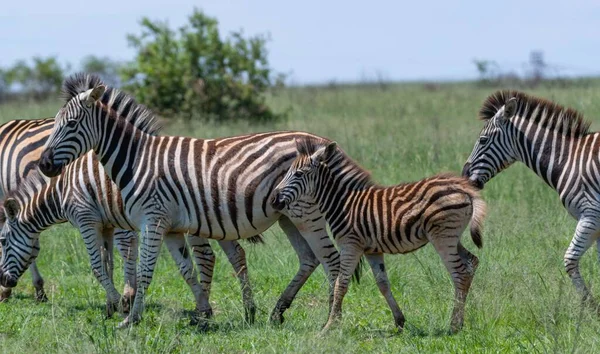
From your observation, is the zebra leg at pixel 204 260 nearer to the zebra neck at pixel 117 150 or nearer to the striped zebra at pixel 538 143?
the zebra neck at pixel 117 150

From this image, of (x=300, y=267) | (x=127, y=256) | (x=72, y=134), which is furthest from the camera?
(x=127, y=256)

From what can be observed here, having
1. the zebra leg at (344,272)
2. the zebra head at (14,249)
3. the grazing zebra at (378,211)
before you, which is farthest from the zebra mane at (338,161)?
the zebra head at (14,249)

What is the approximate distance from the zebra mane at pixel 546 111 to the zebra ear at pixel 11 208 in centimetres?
459

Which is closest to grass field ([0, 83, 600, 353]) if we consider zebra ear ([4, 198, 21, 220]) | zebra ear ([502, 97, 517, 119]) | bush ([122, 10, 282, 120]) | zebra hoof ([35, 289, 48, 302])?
zebra hoof ([35, 289, 48, 302])

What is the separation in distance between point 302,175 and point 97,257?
2.19 m

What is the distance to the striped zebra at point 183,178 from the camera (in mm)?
8172

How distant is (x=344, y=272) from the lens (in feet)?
25.6

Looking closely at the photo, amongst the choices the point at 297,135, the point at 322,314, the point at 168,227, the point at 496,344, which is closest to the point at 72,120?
the point at 168,227

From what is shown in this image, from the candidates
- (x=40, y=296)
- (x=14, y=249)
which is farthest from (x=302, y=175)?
(x=40, y=296)

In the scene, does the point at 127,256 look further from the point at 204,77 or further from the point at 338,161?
the point at 204,77

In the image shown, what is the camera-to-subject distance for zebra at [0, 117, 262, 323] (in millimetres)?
8688

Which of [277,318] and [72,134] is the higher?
[72,134]

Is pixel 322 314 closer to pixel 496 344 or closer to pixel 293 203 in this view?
pixel 293 203

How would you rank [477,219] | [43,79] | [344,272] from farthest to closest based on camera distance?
[43,79] < [344,272] < [477,219]
